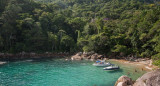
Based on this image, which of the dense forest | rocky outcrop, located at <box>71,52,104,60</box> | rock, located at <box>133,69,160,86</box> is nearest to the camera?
rock, located at <box>133,69,160,86</box>

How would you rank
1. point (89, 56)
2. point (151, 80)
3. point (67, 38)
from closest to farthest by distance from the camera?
point (151, 80)
point (89, 56)
point (67, 38)

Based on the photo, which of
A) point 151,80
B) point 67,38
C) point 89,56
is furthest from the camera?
point 67,38

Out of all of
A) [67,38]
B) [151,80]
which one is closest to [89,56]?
[67,38]

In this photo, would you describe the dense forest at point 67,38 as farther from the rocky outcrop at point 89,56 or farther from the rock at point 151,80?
the rock at point 151,80

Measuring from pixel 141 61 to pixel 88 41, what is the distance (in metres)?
18.6

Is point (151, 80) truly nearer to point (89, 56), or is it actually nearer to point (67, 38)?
point (89, 56)

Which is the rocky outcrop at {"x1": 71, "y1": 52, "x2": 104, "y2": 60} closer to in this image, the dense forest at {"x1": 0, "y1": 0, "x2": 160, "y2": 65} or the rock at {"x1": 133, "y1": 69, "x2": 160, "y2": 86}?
the dense forest at {"x1": 0, "y1": 0, "x2": 160, "y2": 65}

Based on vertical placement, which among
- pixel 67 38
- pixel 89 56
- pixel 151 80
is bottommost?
pixel 89 56

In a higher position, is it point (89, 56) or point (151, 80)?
point (151, 80)

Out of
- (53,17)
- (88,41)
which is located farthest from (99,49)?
(53,17)

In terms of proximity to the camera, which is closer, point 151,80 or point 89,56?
point 151,80

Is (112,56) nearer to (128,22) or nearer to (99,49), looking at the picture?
(99,49)

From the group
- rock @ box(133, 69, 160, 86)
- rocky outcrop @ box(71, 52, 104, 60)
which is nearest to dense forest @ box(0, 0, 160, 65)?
rocky outcrop @ box(71, 52, 104, 60)

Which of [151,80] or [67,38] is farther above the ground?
[67,38]
